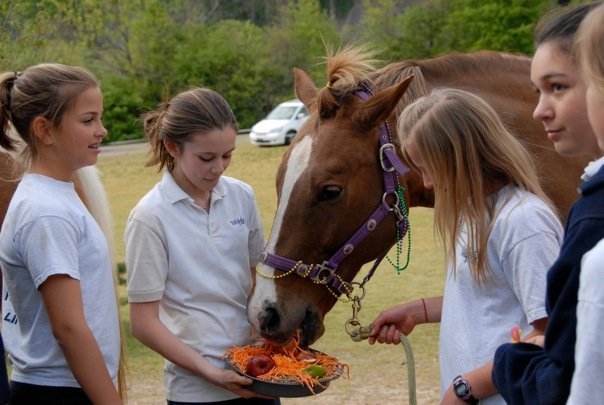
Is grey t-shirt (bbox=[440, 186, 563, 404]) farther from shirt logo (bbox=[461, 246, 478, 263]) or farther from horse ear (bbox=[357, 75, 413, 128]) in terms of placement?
horse ear (bbox=[357, 75, 413, 128])

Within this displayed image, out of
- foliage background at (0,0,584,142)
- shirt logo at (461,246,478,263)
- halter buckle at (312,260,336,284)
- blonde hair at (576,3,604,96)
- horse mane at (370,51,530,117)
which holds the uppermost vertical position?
blonde hair at (576,3,604,96)

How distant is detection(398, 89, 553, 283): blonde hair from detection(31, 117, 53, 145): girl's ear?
1.14 metres

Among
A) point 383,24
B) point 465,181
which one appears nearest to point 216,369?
point 465,181

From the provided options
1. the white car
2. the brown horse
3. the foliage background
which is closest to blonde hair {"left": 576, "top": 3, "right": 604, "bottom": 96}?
the brown horse

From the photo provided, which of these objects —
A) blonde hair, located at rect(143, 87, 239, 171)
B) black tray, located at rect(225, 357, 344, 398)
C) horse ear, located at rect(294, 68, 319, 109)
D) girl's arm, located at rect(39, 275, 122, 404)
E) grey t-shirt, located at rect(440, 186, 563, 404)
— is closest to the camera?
grey t-shirt, located at rect(440, 186, 563, 404)

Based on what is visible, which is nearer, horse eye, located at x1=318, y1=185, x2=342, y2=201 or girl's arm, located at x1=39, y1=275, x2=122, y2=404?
girl's arm, located at x1=39, y1=275, x2=122, y2=404

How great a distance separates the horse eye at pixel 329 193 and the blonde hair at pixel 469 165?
0.85m

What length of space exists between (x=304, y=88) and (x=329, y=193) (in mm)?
711

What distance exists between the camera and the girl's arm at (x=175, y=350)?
300 centimetres

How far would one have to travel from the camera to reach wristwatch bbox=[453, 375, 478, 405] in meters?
2.37

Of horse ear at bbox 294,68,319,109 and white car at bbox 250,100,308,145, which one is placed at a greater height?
horse ear at bbox 294,68,319,109

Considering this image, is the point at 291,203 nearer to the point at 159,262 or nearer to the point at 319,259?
the point at 319,259

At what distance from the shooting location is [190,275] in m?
3.13

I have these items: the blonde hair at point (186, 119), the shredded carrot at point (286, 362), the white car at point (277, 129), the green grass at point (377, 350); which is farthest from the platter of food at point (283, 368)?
the white car at point (277, 129)
